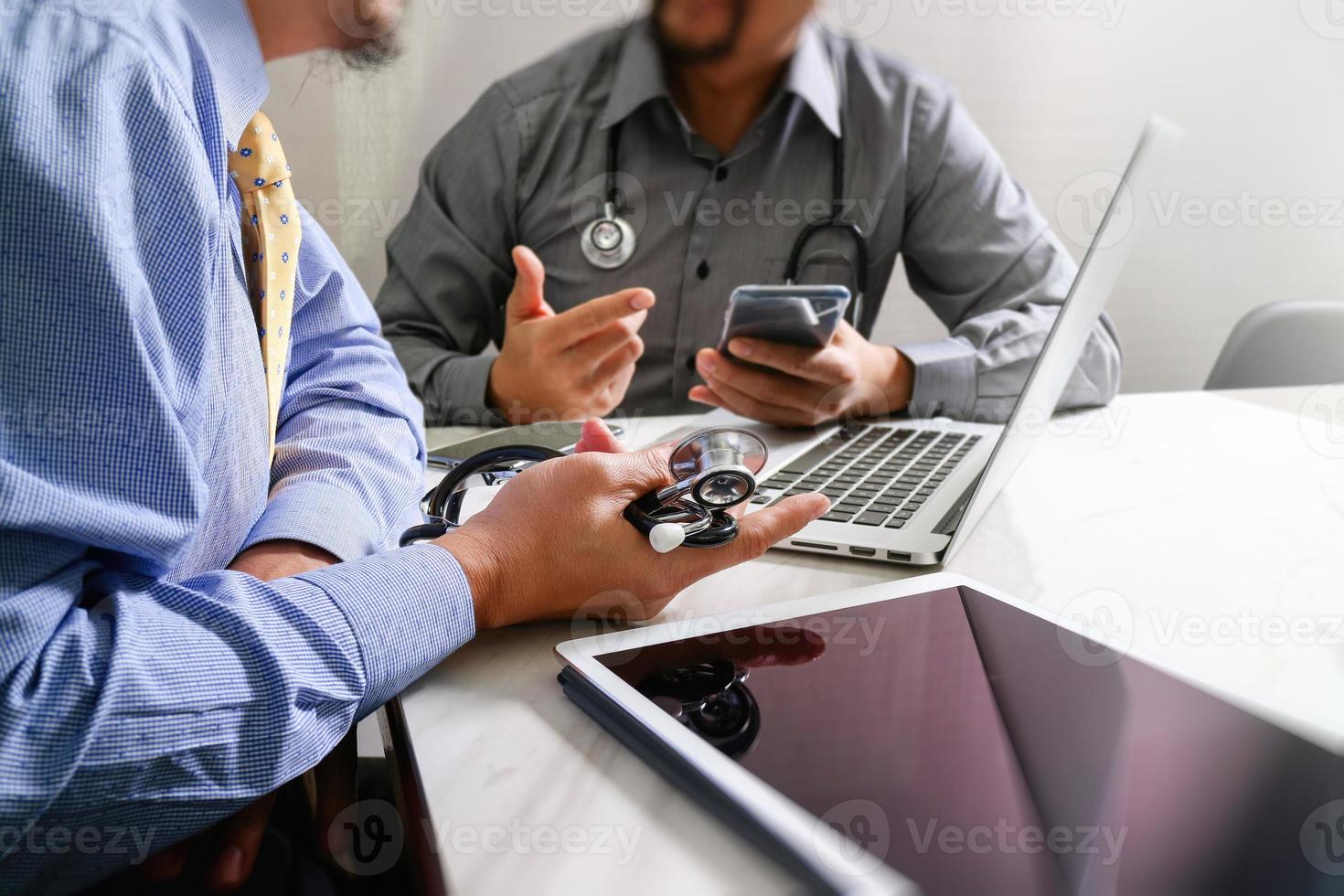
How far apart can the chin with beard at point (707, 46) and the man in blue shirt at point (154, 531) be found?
1161 mm

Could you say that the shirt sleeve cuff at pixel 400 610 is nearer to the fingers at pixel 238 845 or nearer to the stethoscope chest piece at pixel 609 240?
the fingers at pixel 238 845

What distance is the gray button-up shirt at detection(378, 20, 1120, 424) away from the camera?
1.50 meters

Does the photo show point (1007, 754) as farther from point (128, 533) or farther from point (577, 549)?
point (128, 533)

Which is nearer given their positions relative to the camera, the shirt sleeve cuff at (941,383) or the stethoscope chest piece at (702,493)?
the stethoscope chest piece at (702,493)

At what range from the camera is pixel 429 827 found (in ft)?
1.21

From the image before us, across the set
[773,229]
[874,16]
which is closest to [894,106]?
[773,229]

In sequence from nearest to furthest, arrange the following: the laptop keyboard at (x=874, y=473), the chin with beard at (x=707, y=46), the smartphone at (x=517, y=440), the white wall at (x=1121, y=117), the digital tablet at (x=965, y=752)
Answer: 1. the digital tablet at (x=965, y=752)
2. the laptop keyboard at (x=874, y=473)
3. the smartphone at (x=517, y=440)
4. the chin with beard at (x=707, y=46)
5. the white wall at (x=1121, y=117)

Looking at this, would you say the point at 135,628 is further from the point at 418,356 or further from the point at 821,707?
the point at 418,356

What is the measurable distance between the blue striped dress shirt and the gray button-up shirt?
1048 millimetres

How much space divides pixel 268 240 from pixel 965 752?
0.56 metres

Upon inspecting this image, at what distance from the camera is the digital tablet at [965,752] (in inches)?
12.7

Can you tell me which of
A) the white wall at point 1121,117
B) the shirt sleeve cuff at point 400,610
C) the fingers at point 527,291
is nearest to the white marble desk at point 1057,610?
the shirt sleeve cuff at point 400,610

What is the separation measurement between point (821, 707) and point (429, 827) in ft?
0.59

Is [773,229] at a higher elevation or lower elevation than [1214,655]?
lower
